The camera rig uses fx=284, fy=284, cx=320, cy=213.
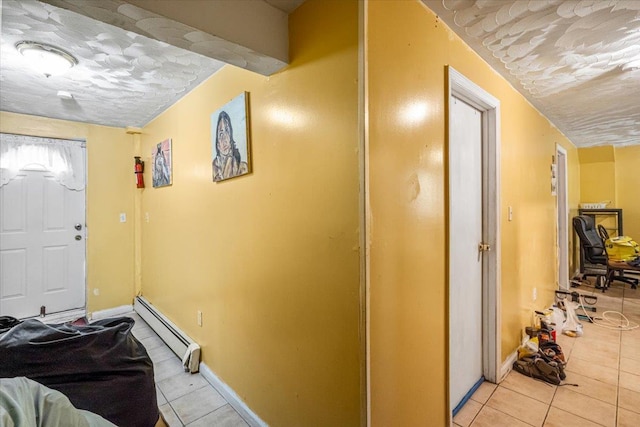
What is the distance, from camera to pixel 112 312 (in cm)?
348

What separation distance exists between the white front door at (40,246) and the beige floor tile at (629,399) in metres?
5.07

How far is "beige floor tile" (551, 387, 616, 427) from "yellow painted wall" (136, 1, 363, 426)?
1.66 meters

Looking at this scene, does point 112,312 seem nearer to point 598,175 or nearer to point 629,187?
point 598,175

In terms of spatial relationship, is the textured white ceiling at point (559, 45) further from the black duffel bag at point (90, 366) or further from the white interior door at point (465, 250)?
the black duffel bag at point (90, 366)

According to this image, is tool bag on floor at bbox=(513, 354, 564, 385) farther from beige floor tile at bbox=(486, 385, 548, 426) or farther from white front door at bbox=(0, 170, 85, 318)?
white front door at bbox=(0, 170, 85, 318)

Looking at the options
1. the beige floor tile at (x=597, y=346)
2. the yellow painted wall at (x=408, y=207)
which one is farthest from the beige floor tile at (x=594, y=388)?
the yellow painted wall at (x=408, y=207)

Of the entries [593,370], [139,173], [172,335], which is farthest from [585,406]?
[139,173]

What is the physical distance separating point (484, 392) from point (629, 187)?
5499 millimetres

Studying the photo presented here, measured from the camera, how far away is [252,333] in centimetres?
174

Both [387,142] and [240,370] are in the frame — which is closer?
[387,142]

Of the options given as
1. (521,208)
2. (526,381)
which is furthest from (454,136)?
(526,381)

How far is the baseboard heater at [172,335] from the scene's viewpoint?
2281mm

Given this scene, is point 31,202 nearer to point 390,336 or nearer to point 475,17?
point 390,336

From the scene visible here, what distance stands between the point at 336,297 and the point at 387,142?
0.70 m
